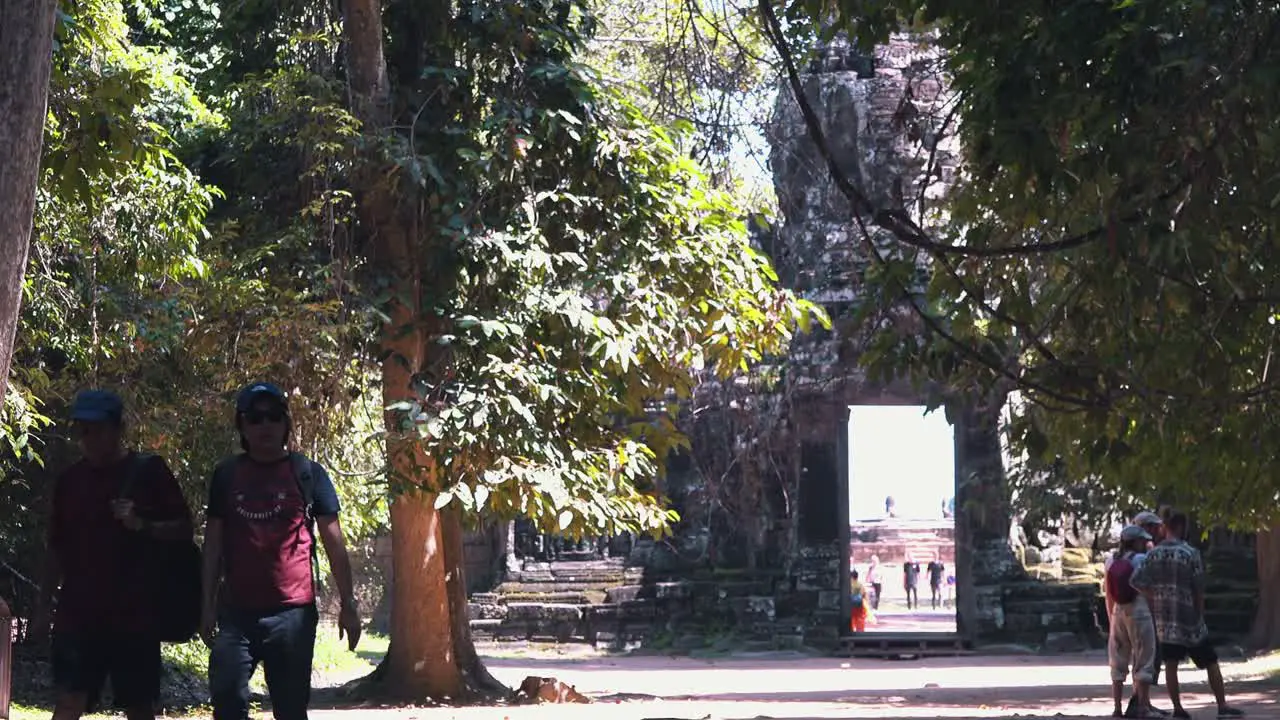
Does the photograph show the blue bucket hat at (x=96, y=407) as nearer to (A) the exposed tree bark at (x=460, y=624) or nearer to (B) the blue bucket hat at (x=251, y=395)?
(B) the blue bucket hat at (x=251, y=395)

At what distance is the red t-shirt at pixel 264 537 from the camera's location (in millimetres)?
5168

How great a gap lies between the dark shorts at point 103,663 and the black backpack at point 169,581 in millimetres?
80

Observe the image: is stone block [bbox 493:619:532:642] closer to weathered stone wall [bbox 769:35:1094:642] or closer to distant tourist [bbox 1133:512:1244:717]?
weathered stone wall [bbox 769:35:1094:642]

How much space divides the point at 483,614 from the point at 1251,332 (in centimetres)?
1851

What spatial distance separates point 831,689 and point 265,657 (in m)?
12.0

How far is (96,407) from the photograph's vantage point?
534 cm

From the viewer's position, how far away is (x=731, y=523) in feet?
84.3

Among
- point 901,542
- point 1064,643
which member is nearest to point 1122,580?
point 1064,643

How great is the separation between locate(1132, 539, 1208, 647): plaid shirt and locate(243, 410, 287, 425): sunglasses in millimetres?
6621

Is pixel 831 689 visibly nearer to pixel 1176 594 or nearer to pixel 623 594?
pixel 1176 594

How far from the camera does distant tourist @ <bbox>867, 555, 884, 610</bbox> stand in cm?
3516

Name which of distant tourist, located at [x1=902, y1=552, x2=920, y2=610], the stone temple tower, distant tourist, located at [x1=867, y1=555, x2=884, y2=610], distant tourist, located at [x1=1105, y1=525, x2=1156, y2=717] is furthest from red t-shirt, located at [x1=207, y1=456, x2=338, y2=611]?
distant tourist, located at [x1=902, y1=552, x2=920, y2=610]

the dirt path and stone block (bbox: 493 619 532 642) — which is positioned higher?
stone block (bbox: 493 619 532 642)

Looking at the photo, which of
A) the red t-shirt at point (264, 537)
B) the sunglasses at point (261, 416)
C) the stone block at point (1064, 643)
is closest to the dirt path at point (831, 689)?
the stone block at point (1064, 643)
